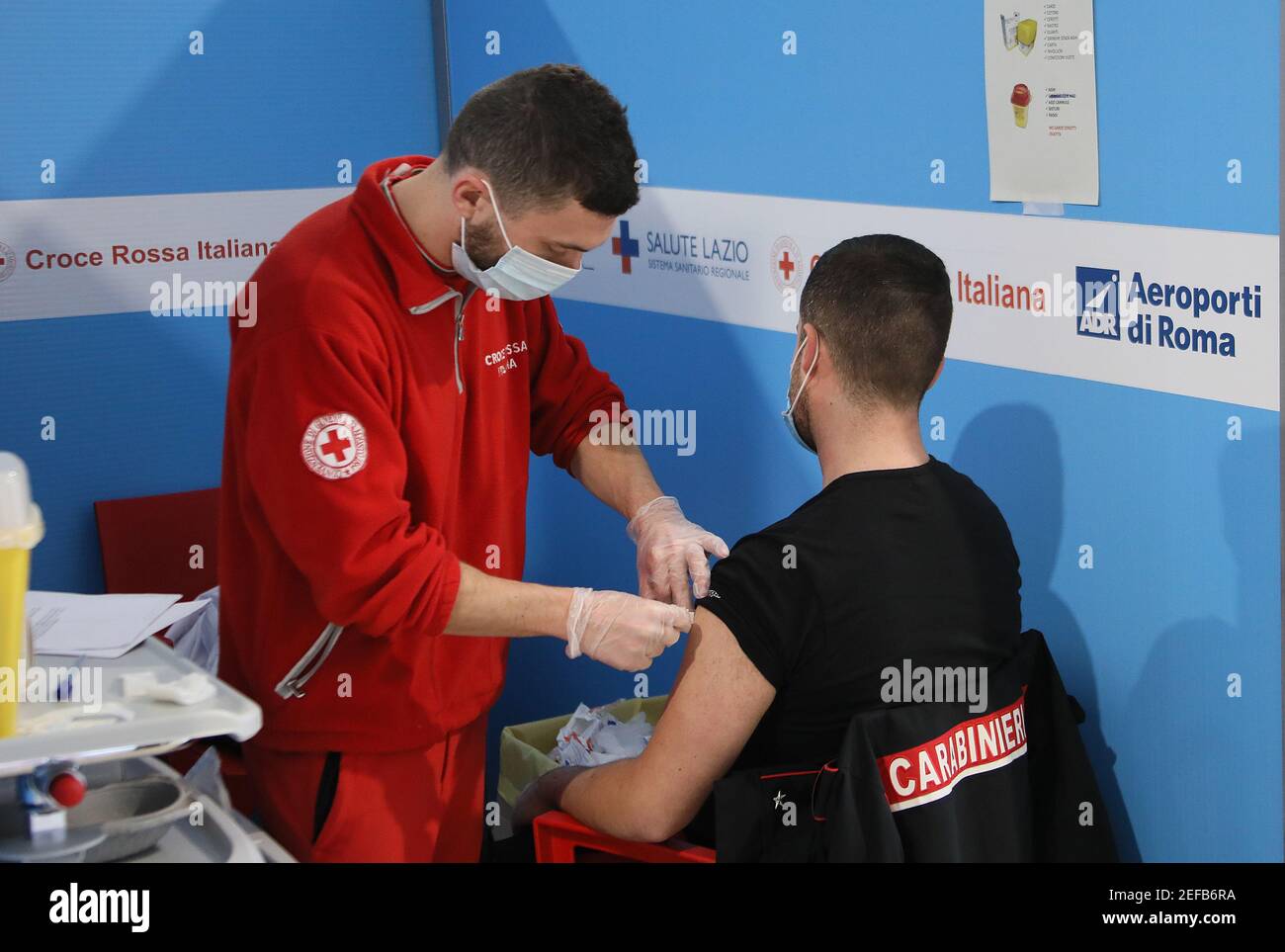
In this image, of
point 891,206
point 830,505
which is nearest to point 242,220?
point 891,206

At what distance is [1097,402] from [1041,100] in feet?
1.37

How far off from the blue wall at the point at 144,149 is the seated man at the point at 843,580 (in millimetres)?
1610

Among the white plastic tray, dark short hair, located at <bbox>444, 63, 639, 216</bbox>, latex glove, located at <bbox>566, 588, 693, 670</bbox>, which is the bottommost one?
the white plastic tray

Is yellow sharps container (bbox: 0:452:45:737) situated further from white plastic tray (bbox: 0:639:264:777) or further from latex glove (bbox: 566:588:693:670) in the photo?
latex glove (bbox: 566:588:693:670)

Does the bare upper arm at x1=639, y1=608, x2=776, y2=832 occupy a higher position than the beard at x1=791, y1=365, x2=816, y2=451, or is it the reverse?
the beard at x1=791, y1=365, x2=816, y2=451

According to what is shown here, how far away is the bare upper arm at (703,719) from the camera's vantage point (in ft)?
5.48

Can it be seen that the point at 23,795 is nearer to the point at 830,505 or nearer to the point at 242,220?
the point at 830,505

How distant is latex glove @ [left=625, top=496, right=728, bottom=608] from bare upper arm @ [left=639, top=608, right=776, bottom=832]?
235mm

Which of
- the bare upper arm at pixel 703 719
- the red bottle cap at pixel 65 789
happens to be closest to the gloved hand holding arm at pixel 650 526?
the bare upper arm at pixel 703 719

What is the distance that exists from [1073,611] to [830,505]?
499 millimetres

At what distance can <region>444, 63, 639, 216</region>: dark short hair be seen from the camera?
1.73m

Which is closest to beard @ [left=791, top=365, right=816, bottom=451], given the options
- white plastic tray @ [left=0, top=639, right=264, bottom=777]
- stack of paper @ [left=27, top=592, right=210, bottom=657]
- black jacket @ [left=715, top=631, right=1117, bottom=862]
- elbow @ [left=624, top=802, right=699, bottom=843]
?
black jacket @ [left=715, top=631, right=1117, bottom=862]

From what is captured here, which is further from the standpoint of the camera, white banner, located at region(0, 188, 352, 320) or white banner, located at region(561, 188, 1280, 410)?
white banner, located at region(0, 188, 352, 320)

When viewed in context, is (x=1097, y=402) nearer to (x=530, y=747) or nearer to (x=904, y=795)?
(x=904, y=795)
